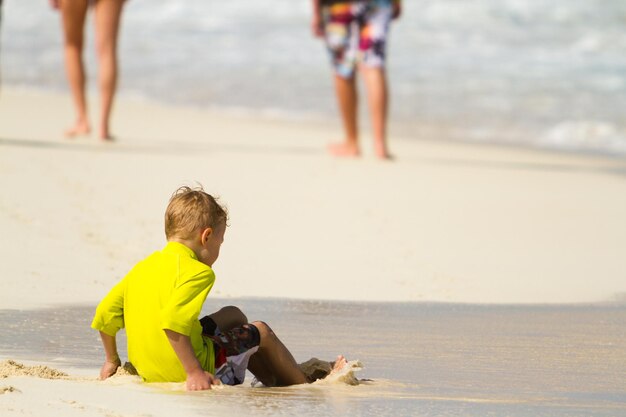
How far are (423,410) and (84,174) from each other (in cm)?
416

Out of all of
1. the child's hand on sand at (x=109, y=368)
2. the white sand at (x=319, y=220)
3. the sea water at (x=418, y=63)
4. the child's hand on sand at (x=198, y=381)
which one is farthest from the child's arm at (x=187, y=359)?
the sea water at (x=418, y=63)

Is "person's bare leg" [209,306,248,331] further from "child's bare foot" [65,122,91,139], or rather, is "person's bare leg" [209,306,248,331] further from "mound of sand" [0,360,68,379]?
"child's bare foot" [65,122,91,139]

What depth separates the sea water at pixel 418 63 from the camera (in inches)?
490

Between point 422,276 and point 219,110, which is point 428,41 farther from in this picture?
point 422,276

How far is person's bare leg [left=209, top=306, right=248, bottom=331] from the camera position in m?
3.59

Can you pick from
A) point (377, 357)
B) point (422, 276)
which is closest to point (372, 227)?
point (422, 276)

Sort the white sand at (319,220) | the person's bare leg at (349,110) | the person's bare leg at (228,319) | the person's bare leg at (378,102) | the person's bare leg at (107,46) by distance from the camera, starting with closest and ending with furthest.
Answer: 1. the person's bare leg at (228,319)
2. the white sand at (319,220)
3. the person's bare leg at (107,46)
4. the person's bare leg at (378,102)
5. the person's bare leg at (349,110)

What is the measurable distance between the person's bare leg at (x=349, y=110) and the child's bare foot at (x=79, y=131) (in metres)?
1.69

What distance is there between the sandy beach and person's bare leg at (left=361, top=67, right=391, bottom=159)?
190 millimetres

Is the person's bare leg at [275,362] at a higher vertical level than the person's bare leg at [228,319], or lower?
lower

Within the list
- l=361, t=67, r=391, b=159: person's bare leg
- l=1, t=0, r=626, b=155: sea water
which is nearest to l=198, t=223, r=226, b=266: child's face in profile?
l=361, t=67, r=391, b=159: person's bare leg

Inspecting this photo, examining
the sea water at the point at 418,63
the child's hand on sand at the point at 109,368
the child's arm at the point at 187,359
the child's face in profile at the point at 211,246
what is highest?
the child's face in profile at the point at 211,246

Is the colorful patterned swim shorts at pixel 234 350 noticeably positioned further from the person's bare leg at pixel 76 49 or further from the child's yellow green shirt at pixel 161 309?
the person's bare leg at pixel 76 49

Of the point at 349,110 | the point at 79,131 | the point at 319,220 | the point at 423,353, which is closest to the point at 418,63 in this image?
the point at 349,110
